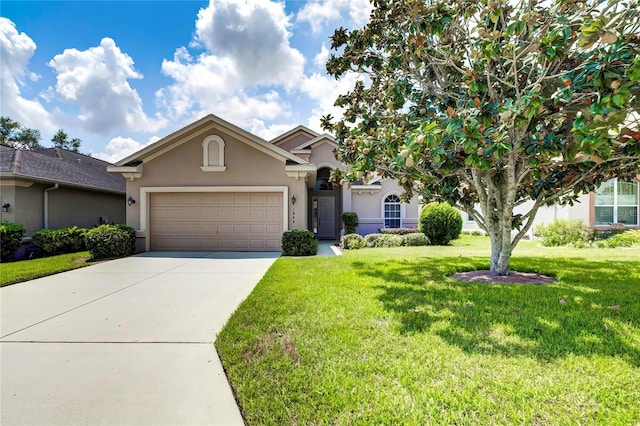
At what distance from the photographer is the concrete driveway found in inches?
93.0

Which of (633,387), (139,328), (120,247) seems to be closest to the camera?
(633,387)

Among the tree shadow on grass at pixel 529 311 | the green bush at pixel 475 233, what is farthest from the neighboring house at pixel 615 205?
the tree shadow on grass at pixel 529 311

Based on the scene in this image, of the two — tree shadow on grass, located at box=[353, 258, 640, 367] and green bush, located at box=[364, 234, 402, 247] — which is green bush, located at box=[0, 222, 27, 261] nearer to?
tree shadow on grass, located at box=[353, 258, 640, 367]

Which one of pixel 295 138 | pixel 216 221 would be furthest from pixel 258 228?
pixel 295 138

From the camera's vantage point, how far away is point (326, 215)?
17.1 meters

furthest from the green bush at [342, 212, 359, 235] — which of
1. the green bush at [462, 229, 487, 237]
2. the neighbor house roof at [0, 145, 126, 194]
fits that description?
the neighbor house roof at [0, 145, 126, 194]

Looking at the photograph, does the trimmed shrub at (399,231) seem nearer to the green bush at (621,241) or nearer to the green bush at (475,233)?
the green bush at (475,233)

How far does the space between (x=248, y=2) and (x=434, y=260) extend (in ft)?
32.2

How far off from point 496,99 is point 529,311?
3420 millimetres

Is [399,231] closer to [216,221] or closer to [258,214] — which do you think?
[258,214]

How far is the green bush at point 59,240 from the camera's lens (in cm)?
1112

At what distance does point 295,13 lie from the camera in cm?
999

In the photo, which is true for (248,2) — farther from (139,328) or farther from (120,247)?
(139,328)

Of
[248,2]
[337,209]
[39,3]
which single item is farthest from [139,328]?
[337,209]
